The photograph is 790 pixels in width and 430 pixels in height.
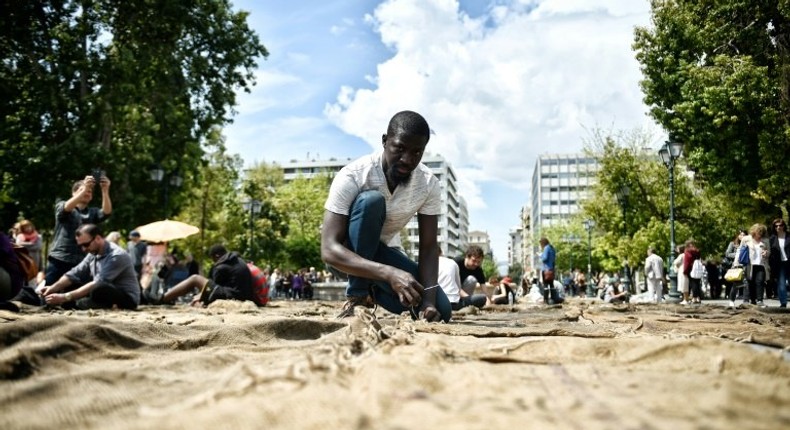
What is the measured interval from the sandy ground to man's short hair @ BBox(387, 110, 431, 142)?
1.64 meters

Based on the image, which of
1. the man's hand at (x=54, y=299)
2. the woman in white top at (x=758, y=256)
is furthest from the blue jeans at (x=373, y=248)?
the woman in white top at (x=758, y=256)

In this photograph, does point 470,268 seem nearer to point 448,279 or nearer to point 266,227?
point 448,279

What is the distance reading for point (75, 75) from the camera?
16.8 m

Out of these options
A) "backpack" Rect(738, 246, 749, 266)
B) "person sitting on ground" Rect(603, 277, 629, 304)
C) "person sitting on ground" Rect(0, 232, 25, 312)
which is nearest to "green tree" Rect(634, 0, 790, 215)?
"person sitting on ground" Rect(603, 277, 629, 304)

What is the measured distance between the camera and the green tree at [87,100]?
52.7 feet

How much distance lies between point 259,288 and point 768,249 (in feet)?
30.7

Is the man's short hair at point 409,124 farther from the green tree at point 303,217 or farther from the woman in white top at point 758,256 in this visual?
the green tree at point 303,217

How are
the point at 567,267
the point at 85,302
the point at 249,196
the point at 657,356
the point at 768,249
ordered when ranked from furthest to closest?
the point at 567,267 < the point at 249,196 < the point at 768,249 < the point at 85,302 < the point at 657,356

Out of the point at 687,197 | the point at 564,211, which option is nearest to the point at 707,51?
the point at 687,197

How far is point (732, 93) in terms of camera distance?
16531 millimetres

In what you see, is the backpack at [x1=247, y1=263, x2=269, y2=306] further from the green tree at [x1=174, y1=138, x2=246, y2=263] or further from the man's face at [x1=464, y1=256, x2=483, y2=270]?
the green tree at [x1=174, y1=138, x2=246, y2=263]

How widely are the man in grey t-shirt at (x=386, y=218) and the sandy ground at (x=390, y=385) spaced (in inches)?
58.5

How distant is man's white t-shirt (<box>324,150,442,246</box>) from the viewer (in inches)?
156

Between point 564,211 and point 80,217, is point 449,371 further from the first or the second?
point 564,211
